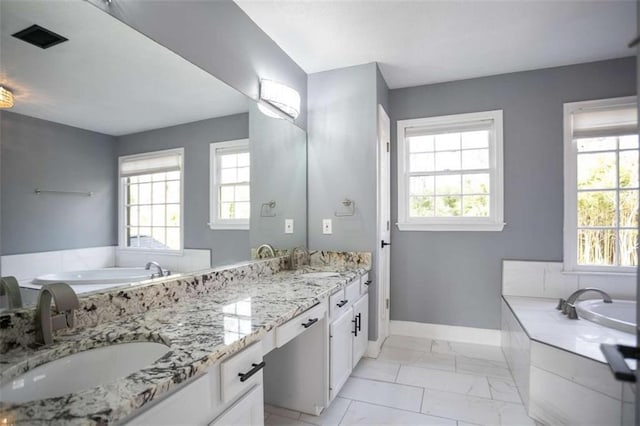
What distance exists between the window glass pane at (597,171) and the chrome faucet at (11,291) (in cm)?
364

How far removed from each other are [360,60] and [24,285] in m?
2.56

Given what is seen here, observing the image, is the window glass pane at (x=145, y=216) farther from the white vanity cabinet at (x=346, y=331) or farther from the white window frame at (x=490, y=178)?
the white window frame at (x=490, y=178)

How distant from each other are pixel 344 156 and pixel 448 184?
1.11 m

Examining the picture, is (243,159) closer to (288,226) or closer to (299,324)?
(288,226)

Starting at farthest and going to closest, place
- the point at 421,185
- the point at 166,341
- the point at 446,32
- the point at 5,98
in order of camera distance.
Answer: the point at 421,185 < the point at 446,32 < the point at 166,341 < the point at 5,98

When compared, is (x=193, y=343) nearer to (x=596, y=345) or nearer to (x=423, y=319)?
(x=596, y=345)

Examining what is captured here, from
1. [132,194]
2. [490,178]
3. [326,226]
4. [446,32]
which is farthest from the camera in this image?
[490,178]

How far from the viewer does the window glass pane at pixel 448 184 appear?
304cm

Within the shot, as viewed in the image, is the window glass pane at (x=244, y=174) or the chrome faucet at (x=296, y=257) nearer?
the window glass pane at (x=244, y=174)

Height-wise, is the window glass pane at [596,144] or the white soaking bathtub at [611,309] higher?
the window glass pane at [596,144]

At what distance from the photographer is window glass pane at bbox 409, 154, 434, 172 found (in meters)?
3.13

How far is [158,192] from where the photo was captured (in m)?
1.49

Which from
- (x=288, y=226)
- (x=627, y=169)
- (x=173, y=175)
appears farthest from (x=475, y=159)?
(x=173, y=175)

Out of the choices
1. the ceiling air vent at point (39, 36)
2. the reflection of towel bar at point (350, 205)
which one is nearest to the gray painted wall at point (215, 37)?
the ceiling air vent at point (39, 36)
